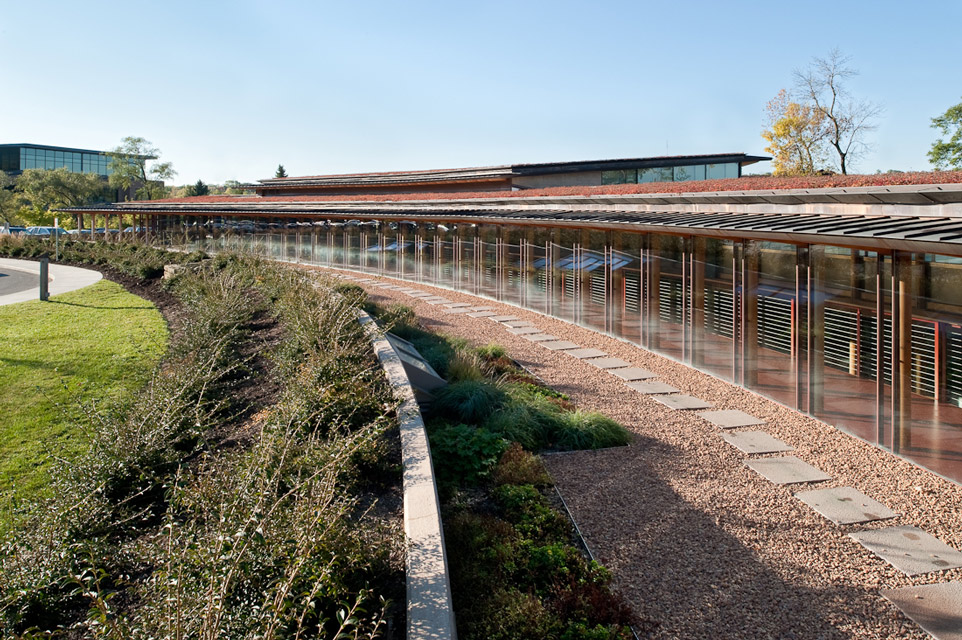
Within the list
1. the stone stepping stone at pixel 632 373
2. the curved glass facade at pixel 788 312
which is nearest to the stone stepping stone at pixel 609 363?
the stone stepping stone at pixel 632 373

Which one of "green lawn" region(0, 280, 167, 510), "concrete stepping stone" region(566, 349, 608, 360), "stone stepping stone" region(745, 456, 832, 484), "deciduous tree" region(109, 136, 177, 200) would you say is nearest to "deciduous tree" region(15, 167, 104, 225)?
"deciduous tree" region(109, 136, 177, 200)

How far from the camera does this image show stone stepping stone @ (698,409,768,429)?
31.2 feet

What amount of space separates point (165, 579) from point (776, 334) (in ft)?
30.0

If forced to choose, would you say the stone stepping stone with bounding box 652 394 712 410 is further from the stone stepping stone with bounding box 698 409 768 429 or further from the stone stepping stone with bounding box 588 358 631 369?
the stone stepping stone with bounding box 588 358 631 369

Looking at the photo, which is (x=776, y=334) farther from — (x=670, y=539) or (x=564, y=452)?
(x=670, y=539)

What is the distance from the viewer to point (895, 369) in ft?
27.7

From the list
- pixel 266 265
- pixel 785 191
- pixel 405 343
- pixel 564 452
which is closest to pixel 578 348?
pixel 405 343

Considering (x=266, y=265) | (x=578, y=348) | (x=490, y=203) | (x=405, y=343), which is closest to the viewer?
(x=405, y=343)

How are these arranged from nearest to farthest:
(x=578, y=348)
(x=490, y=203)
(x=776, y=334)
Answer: (x=776, y=334) < (x=578, y=348) < (x=490, y=203)

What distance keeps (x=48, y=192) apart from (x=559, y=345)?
266 ft

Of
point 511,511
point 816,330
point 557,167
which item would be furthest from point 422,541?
point 557,167

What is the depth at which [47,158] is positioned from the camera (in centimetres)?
10225

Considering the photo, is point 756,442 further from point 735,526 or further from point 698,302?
point 698,302

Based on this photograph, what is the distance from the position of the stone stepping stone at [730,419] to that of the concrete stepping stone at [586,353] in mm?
3715
